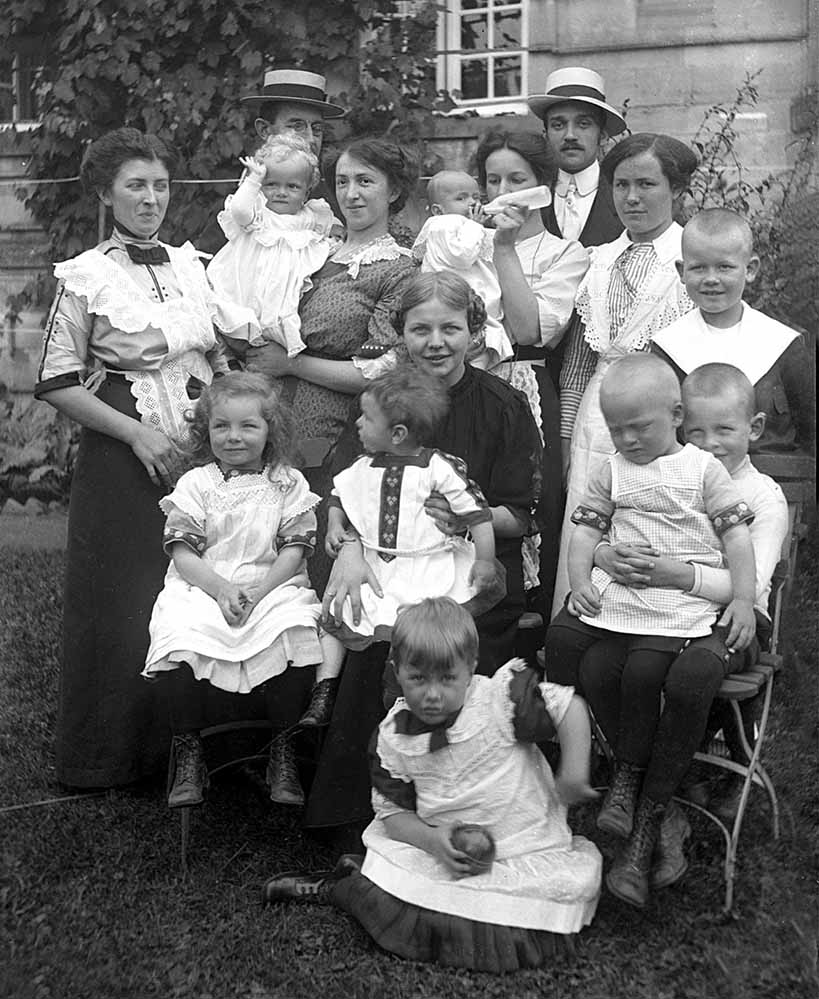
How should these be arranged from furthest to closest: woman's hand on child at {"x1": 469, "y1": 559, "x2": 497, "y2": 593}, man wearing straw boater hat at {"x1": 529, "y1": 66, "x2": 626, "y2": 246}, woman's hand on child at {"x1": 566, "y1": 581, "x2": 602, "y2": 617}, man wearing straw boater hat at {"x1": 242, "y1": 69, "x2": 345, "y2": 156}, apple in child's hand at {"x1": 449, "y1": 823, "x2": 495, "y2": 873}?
1. man wearing straw boater hat at {"x1": 242, "y1": 69, "x2": 345, "y2": 156}
2. man wearing straw boater hat at {"x1": 529, "y1": 66, "x2": 626, "y2": 246}
3. woman's hand on child at {"x1": 469, "y1": 559, "x2": 497, "y2": 593}
4. woman's hand on child at {"x1": 566, "y1": 581, "x2": 602, "y2": 617}
5. apple in child's hand at {"x1": 449, "y1": 823, "x2": 495, "y2": 873}

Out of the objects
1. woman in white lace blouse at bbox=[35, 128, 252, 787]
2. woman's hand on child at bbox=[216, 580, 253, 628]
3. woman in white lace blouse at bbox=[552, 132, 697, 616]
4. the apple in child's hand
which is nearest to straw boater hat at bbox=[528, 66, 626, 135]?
woman in white lace blouse at bbox=[552, 132, 697, 616]

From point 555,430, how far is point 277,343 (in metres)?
0.94

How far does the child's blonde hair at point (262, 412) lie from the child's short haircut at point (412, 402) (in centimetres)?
38

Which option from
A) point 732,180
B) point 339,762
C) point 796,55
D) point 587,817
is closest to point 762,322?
point 732,180

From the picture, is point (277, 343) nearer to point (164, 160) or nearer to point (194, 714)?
point (164, 160)

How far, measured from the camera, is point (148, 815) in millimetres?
4426

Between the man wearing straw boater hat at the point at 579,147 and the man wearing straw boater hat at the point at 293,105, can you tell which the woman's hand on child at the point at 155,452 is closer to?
the man wearing straw boater hat at the point at 293,105

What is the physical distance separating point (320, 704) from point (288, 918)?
60 centimetres

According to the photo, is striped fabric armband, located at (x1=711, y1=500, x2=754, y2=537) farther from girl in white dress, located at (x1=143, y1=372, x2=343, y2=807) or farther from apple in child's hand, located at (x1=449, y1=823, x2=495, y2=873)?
girl in white dress, located at (x1=143, y1=372, x2=343, y2=807)

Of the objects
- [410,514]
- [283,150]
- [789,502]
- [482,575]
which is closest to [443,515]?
[410,514]

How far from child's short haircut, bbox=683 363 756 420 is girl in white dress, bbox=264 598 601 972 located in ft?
2.97

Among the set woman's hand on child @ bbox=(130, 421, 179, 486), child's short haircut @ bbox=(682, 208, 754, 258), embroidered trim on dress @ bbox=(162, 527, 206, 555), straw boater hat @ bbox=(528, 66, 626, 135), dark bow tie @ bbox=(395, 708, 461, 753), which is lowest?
dark bow tie @ bbox=(395, 708, 461, 753)

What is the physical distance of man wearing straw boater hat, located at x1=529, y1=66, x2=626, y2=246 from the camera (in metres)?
4.05

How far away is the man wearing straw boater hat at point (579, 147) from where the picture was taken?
405cm
